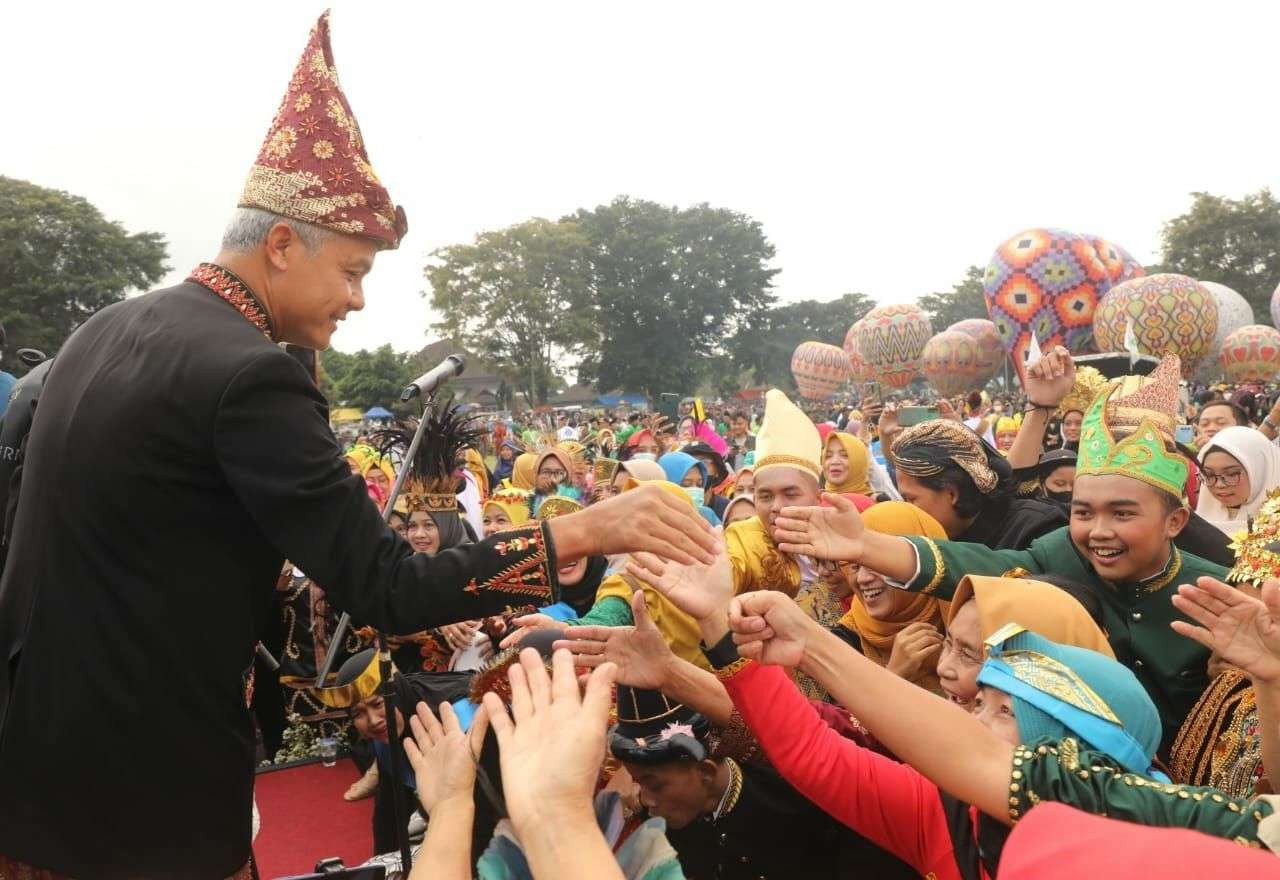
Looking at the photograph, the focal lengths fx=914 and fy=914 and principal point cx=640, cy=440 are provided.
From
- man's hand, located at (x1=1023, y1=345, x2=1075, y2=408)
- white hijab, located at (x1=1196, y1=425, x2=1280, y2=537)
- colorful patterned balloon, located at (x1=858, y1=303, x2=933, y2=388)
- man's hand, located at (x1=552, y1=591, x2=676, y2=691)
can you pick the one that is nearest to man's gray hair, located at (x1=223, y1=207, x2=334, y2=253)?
man's hand, located at (x1=552, y1=591, x2=676, y2=691)

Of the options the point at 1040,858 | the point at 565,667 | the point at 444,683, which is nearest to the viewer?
the point at 1040,858

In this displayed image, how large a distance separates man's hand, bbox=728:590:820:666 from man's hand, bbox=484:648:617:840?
0.67 metres

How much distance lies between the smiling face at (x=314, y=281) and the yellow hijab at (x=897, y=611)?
2243 mm

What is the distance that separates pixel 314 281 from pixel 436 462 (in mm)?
3715

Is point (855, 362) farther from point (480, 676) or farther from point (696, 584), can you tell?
point (480, 676)

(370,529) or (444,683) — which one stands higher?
(370,529)

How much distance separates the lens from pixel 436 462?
5.68m

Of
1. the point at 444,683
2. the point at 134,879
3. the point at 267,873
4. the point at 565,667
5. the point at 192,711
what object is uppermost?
the point at 565,667

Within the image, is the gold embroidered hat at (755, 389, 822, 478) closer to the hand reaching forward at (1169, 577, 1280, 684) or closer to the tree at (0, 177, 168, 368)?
the hand reaching forward at (1169, 577, 1280, 684)

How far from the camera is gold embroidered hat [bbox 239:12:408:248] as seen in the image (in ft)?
6.59

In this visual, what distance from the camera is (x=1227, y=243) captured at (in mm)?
45031

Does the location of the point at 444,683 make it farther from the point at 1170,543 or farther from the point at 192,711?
the point at 1170,543

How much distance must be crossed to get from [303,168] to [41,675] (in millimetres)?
1160

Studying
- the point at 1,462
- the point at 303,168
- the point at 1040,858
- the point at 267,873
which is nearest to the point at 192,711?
the point at 303,168
